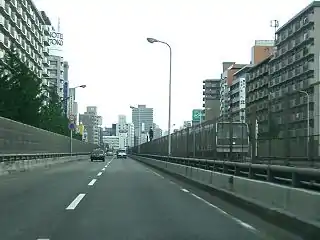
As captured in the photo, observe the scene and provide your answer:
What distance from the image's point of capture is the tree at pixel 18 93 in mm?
60969

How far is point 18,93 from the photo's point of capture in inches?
2482

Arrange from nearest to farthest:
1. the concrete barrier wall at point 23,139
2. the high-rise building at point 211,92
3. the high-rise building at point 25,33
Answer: the concrete barrier wall at point 23,139 < the high-rise building at point 25,33 < the high-rise building at point 211,92

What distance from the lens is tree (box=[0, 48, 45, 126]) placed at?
61.0m

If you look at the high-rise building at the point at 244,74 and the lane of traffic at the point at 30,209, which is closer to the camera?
the lane of traffic at the point at 30,209

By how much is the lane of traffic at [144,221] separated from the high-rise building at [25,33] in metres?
71.4

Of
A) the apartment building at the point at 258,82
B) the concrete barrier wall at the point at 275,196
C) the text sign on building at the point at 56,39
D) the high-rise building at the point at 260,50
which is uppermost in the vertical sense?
the text sign on building at the point at 56,39

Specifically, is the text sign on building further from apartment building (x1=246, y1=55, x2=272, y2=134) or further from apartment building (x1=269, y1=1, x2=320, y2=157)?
apartment building (x1=269, y1=1, x2=320, y2=157)

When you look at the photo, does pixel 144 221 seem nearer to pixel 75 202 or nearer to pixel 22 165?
pixel 75 202

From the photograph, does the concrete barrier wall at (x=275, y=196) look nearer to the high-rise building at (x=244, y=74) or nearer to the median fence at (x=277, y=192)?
the median fence at (x=277, y=192)

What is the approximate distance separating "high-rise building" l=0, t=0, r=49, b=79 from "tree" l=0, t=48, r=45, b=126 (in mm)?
15451

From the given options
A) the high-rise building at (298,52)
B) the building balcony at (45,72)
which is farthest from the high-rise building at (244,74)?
the building balcony at (45,72)

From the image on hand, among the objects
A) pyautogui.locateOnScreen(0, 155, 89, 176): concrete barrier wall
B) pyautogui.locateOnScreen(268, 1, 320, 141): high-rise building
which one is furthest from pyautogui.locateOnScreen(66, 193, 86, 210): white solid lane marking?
pyautogui.locateOnScreen(268, 1, 320, 141): high-rise building

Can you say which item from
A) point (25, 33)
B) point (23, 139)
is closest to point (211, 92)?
point (25, 33)

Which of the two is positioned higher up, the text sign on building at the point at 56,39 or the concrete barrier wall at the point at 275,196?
the text sign on building at the point at 56,39
